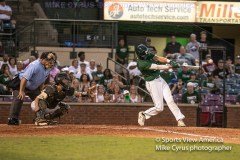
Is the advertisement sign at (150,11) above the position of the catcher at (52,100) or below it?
above

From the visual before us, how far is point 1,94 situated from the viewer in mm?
20969

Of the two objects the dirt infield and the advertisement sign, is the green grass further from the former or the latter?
the advertisement sign

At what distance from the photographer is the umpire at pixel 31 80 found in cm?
1650

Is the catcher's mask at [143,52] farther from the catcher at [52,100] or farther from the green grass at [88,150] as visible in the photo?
the green grass at [88,150]

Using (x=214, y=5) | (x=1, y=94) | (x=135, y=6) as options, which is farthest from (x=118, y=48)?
(x=1, y=94)

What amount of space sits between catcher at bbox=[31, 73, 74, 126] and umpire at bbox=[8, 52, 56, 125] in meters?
0.34

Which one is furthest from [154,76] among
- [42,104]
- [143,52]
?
[42,104]

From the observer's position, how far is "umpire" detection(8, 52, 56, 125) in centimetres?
1650

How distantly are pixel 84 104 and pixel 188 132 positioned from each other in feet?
14.6

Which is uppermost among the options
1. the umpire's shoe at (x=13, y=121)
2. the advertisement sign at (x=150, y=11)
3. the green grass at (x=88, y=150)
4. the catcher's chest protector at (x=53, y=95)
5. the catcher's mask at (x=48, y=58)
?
the advertisement sign at (x=150, y=11)

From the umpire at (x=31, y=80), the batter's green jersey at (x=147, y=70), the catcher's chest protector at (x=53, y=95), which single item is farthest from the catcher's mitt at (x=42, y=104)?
the batter's green jersey at (x=147, y=70)

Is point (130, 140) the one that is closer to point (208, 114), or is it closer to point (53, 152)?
point (53, 152)

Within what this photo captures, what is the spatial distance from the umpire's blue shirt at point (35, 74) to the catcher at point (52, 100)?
358 millimetres

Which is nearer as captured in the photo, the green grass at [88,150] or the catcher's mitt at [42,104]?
the green grass at [88,150]
